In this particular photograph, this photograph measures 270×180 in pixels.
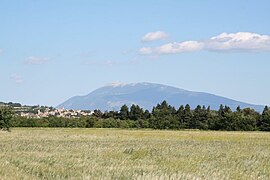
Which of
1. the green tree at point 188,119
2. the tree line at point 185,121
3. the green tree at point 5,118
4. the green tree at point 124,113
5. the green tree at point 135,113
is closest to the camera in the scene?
the green tree at point 5,118

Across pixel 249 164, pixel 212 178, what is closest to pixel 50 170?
pixel 212 178

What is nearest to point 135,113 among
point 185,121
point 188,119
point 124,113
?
point 124,113

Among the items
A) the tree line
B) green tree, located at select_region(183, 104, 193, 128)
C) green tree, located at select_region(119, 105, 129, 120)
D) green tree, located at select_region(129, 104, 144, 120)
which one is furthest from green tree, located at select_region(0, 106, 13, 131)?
green tree, located at select_region(119, 105, 129, 120)

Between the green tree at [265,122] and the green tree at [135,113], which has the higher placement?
the green tree at [135,113]

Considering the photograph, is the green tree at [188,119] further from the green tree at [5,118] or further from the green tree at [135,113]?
the green tree at [5,118]

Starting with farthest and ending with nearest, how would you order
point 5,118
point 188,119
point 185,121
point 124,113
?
point 124,113 → point 185,121 → point 188,119 → point 5,118

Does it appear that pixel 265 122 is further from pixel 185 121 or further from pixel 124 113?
pixel 124 113

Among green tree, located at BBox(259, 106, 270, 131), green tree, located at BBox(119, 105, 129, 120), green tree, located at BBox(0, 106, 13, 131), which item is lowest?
green tree, located at BBox(0, 106, 13, 131)

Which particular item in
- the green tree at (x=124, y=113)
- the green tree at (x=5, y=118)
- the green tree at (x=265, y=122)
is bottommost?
the green tree at (x=5, y=118)

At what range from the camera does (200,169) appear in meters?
17.6

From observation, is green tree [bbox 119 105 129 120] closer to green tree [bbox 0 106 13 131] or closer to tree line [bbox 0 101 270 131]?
tree line [bbox 0 101 270 131]

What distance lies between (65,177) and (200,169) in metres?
5.11

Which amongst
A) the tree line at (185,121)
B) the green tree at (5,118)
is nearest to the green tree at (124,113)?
the tree line at (185,121)

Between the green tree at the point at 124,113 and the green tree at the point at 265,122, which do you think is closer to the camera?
the green tree at the point at 265,122
